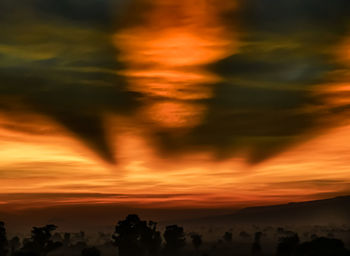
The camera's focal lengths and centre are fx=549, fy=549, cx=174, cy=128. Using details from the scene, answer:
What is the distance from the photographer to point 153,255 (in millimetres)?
196125

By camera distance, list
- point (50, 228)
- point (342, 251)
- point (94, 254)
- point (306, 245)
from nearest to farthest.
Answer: point (342, 251)
point (306, 245)
point (94, 254)
point (50, 228)

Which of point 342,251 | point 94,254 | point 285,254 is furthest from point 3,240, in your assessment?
point 342,251

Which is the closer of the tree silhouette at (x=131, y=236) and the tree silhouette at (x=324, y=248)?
the tree silhouette at (x=324, y=248)

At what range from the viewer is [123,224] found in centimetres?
17588

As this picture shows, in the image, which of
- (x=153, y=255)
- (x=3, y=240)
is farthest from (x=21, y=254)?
(x=153, y=255)

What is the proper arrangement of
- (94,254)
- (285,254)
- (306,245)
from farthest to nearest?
(285,254)
(94,254)
(306,245)

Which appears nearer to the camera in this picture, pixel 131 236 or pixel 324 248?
pixel 324 248

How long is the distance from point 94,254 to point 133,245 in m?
37.3

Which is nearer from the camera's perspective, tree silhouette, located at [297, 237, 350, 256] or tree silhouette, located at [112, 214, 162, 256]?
tree silhouette, located at [297, 237, 350, 256]

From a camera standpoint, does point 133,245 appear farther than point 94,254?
Yes

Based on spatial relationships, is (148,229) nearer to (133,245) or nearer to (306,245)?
(133,245)

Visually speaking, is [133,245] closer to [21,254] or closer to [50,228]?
[50,228]

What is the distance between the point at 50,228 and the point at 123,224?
22814 mm

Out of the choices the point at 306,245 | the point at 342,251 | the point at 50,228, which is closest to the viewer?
the point at 342,251
